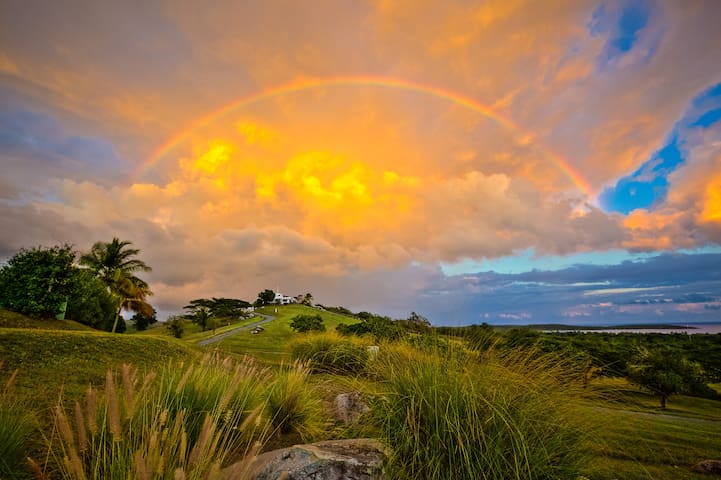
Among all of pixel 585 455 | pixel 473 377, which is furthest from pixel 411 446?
pixel 585 455

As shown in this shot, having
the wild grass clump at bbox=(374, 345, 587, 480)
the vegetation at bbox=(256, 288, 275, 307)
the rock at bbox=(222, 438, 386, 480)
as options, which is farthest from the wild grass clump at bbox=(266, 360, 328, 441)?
the vegetation at bbox=(256, 288, 275, 307)

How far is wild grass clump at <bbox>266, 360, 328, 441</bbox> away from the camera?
6.08 meters

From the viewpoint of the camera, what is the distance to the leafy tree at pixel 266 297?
378 feet

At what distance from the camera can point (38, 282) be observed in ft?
78.9

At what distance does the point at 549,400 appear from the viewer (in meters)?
4.26

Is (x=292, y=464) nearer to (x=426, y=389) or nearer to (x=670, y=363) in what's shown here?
(x=426, y=389)

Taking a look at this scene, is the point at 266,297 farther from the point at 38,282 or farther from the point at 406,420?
the point at 406,420

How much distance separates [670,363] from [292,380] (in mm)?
19800

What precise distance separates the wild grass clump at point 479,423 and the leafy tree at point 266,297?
379ft

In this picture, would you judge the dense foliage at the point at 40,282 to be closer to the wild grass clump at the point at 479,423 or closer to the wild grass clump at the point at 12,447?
the wild grass clump at the point at 12,447

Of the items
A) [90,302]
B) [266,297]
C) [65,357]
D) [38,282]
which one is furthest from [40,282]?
[266,297]

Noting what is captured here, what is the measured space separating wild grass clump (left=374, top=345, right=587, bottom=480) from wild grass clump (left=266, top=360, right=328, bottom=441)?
1918 mm

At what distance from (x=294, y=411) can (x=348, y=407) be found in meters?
1.13

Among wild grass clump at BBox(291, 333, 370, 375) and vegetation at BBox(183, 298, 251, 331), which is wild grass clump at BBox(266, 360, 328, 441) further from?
vegetation at BBox(183, 298, 251, 331)
